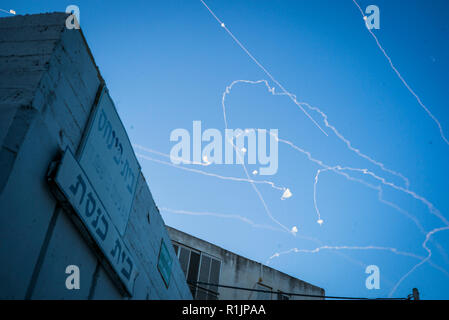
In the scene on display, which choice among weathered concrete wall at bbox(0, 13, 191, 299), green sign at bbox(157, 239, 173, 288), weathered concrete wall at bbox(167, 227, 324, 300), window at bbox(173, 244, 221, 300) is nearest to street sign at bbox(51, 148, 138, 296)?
weathered concrete wall at bbox(0, 13, 191, 299)

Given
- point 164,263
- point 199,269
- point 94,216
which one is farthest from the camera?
point 199,269

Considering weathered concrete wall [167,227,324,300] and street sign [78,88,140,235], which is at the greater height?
weathered concrete wall [167,227,324,300]

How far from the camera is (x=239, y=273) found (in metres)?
17.6

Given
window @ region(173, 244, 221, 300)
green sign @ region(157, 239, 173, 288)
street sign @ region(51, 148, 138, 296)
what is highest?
window @ region(173, 244, 221, 300)

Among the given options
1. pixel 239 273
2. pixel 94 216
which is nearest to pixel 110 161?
pixel 94 216

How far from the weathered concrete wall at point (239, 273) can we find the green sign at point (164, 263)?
703 cm

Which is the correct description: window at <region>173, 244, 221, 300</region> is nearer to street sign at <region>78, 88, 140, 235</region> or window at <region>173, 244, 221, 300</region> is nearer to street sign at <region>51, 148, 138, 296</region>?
street sign at <region>51, 148, 138, 296</region>

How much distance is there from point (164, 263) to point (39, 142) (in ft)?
17.8

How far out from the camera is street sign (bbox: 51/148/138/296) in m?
4.02

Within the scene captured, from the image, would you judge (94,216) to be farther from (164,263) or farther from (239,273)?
(239,273)

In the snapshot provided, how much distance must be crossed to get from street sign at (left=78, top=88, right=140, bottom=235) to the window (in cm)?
1011

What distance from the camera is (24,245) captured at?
137 inches

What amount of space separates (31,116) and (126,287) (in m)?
3.30

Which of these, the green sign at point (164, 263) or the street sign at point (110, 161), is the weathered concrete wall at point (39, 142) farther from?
the green sign at point (164, 263)
